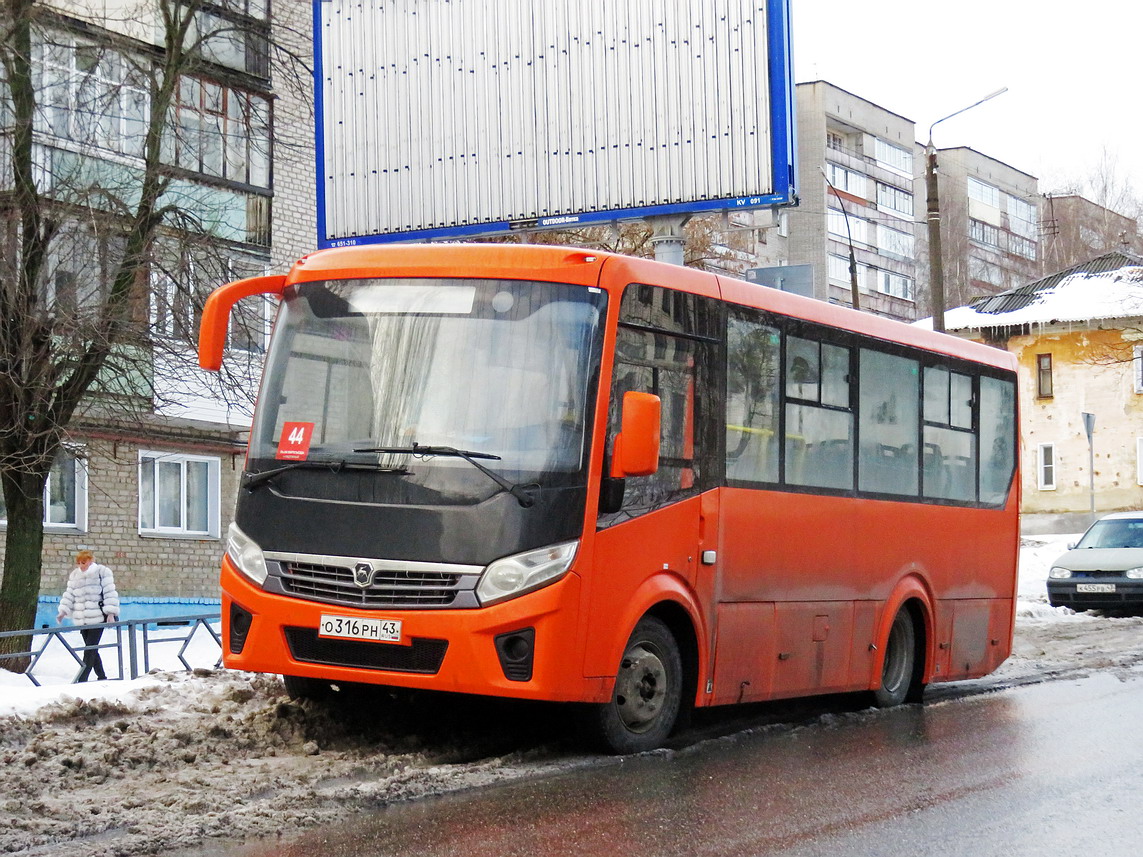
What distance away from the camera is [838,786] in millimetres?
8219

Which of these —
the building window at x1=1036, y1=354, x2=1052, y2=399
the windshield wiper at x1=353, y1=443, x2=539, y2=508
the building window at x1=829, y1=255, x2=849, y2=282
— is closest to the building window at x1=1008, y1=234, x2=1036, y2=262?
the building window at x1=829, y1=255, x2=849, y2=282

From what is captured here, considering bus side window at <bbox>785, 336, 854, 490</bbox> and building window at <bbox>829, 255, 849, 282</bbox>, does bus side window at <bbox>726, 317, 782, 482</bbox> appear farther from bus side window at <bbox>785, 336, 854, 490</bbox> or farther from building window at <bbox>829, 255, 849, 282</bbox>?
building window at <bbox>829, 255, 849, 282</bbox>

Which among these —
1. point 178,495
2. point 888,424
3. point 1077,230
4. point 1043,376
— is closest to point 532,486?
point 888,424

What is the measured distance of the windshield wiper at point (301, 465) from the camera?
8945 millimetres

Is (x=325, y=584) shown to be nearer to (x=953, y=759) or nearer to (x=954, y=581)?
(x=953, y=759)

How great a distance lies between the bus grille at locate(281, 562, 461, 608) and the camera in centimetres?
867

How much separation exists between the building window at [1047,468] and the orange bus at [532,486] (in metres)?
47.1

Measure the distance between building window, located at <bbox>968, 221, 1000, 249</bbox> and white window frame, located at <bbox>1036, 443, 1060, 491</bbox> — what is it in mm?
39438

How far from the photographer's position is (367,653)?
29.0 feet

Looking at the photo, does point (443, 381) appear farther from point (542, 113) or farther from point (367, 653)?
point (542, 113)

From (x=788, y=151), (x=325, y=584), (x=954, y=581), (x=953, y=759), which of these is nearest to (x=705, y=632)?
(x=953, y=759)

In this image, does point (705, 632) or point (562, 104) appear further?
point (562, 104)

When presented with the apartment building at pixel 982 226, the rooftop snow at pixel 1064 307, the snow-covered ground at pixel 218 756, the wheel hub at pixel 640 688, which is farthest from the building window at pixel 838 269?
the wheel hub at pixel 640 688

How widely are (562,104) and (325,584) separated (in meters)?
10.8
